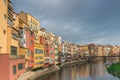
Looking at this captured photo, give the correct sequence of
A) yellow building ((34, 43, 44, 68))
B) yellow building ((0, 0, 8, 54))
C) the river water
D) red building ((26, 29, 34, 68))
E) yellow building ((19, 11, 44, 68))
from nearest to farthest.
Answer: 1. yellow building ((0, 0, 8, 54))
2. the river water
3. red building ((26, 29, 34, 68))
4. yellow building ((34, 43, 44, 68))
5. yellow building ((19, 11, 44, 68))

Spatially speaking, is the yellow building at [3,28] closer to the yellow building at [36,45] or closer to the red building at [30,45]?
the red building at [30,45]

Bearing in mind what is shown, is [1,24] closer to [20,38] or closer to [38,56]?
[20,38]

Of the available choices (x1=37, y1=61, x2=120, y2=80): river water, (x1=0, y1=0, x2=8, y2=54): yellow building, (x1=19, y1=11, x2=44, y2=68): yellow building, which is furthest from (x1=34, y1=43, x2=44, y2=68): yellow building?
(x1=0, y1=0, x2=8, y2=54): yellow building

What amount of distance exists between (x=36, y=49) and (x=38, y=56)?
4066mm

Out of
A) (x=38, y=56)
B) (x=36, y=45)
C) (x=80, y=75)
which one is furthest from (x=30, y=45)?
(x=80, y=75)

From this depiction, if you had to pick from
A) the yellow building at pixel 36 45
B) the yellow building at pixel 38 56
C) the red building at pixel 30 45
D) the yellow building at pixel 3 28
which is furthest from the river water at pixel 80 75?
the yellow building at pixel 3 28

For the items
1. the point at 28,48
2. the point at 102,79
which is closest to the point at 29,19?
the point at 28,48

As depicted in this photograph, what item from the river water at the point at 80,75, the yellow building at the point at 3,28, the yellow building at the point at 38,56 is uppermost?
the yellow building at the point at 3,28

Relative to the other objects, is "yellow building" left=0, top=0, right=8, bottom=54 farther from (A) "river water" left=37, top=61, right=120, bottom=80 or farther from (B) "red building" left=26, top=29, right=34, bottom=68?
(B) "red building" left=26, top=29, right=34, bottom=68

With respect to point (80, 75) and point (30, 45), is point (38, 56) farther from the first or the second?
point (80, 75)

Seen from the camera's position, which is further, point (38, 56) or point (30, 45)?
point (38, 56)

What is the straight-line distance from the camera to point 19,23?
72.3 m

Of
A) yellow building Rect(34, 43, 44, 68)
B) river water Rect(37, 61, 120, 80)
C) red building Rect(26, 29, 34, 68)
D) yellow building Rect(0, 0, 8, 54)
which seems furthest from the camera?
yellow building Rect(34, 43, 44, 68)

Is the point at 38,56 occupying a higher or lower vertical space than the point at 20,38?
lower
